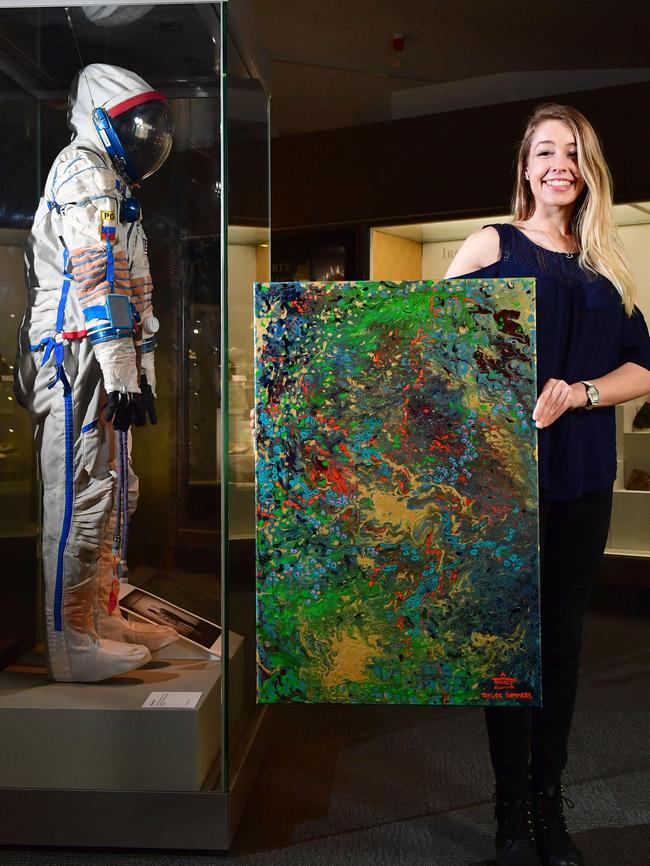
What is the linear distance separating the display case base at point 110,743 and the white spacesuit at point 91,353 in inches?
6.0

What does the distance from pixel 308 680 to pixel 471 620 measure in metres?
0.29

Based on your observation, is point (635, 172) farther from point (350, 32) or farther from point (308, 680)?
point (308, 680)

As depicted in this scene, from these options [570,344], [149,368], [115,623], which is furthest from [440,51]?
[115,623]

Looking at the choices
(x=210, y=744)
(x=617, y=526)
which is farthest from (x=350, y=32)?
(x=210, y=744)

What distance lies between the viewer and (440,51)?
15.7ft

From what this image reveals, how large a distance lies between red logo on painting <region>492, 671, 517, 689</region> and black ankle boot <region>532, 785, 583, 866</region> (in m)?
0.38

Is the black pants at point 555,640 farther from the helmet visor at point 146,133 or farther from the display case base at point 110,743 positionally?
the helmet visor at point 146,133

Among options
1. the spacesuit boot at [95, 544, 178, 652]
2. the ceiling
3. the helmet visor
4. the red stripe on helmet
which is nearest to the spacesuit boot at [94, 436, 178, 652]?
the spacesuit boot at [95, 544, 178, 652]

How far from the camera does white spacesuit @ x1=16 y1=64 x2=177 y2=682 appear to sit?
1.99 metres

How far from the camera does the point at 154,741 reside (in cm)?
194

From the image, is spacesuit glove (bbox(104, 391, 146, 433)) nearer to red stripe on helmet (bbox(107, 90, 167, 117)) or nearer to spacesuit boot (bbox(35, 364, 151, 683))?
spacesuit boot (bbox(35, 364, 151, 683))

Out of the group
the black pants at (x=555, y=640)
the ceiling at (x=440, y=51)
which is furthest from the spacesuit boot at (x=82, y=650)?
the ceiling at (x=440, y=51)

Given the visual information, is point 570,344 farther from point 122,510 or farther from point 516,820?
point 122,510

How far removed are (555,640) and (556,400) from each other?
48 centimetres
